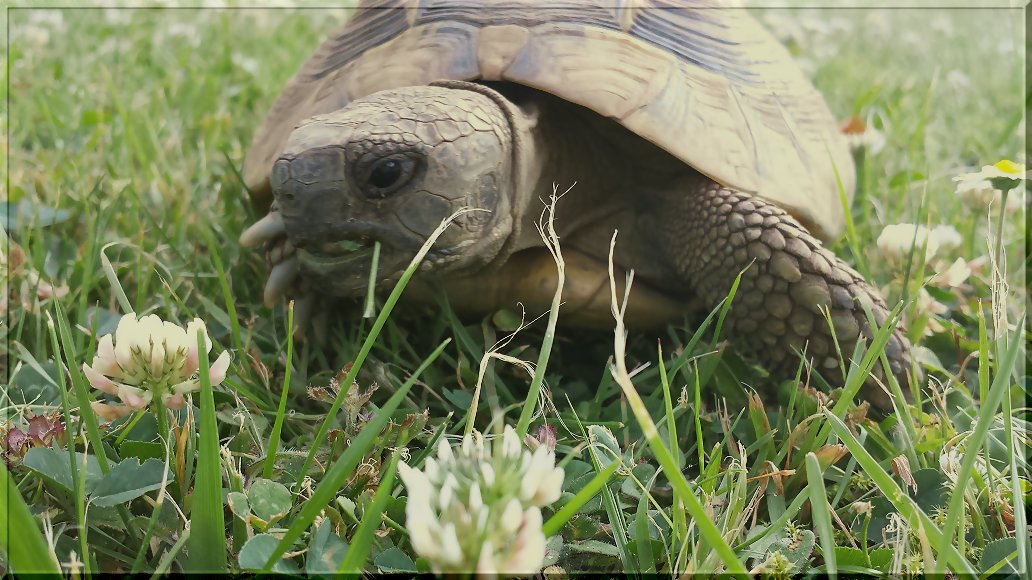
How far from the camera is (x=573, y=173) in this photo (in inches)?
62.3

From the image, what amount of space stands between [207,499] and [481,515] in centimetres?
34

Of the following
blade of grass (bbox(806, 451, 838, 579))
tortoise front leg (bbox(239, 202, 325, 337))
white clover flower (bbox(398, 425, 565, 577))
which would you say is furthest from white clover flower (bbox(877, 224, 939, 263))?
white clover flower (bbox(398, 425, 565, 577))

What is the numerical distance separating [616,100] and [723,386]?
0.53 metres

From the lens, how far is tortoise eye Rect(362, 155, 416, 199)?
1224mm

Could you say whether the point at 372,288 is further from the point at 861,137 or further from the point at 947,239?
the point at 861,137

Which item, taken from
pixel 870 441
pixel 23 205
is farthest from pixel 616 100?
pixel 23 205

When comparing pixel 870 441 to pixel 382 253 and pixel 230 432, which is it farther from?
pixel 230 432

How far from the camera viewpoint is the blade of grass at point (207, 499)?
0.80 meters

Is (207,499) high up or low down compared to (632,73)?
down

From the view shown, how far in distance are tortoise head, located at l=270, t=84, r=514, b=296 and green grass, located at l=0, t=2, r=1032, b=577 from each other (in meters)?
0.16

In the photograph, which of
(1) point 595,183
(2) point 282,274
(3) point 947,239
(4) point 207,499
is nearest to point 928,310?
(3) point 947,239

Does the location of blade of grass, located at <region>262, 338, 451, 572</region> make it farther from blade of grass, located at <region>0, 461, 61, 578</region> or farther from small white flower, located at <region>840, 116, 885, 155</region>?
small white flower, located at <region>840, 116, 885, 155</region>

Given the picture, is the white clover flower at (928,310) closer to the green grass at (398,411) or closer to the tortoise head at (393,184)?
the green grass at (398,411)

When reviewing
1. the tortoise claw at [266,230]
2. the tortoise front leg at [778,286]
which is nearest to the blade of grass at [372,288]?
the tortoise claw at [266,230]
